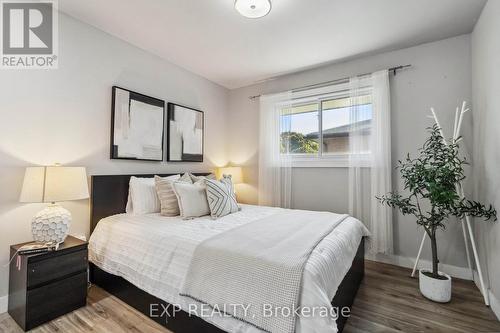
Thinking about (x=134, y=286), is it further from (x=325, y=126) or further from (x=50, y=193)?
(x=325, y=126)

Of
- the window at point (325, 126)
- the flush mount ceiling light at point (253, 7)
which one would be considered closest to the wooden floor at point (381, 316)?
the window at point (325, 126)

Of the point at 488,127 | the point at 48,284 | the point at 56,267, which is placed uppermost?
the point at 488,127

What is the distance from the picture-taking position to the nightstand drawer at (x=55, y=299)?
1.69 m

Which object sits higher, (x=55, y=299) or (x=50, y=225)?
(x=50, y=225)

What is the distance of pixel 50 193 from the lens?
1794 mm

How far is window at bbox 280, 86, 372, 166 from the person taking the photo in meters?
3.01

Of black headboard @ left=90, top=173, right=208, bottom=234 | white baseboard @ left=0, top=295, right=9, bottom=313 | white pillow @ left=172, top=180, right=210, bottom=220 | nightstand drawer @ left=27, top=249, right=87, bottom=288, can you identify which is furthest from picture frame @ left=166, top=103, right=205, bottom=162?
white baseboard @ left=0, top=295, right=9, bottom=313

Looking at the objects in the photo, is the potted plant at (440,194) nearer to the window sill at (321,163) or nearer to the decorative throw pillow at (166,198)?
the window sill at (321,163)

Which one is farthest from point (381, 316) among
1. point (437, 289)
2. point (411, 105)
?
point (411, 105)

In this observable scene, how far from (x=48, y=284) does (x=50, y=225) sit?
0.43 meters

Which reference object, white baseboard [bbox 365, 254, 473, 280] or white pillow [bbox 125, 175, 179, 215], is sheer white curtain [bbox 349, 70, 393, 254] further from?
white pillow [bbox 125, 175, 179, 215]

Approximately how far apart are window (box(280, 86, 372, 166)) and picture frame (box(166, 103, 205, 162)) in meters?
1.27

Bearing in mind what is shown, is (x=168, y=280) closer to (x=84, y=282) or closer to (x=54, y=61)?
Result: (x=84, y=282)

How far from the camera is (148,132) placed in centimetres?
291
